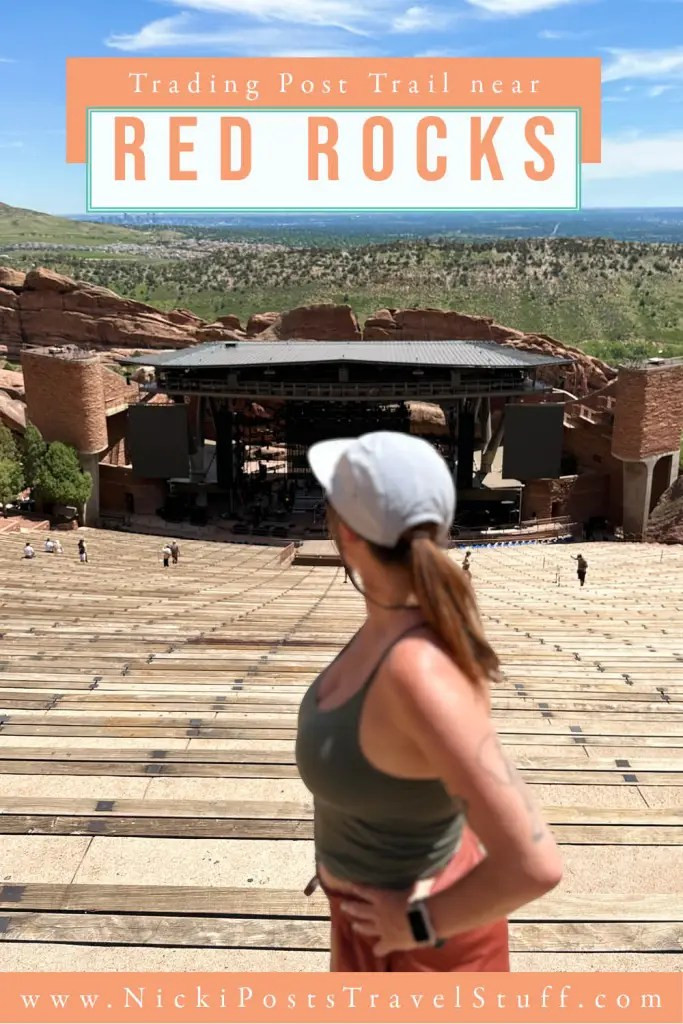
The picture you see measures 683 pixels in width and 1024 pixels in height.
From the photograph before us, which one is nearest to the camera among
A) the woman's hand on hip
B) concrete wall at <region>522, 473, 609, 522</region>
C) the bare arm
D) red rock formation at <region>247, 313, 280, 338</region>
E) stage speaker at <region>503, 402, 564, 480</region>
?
the bare arm

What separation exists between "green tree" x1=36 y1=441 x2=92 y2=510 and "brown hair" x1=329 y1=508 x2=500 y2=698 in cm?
3204

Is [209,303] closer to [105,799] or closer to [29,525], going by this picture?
[29,525]

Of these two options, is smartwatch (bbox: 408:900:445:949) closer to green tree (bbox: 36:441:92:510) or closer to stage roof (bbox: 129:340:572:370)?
green tree (bbox: 36:441:92:510)

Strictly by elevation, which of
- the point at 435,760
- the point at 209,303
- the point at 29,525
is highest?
the point at 209,303

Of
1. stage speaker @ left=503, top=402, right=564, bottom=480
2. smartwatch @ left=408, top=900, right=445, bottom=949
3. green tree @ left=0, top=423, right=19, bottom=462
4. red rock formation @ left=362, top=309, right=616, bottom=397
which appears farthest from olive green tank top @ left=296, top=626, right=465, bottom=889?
red rock formation @ left=362, top=309, right=616, bottom=397

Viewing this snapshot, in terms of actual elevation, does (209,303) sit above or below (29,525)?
above

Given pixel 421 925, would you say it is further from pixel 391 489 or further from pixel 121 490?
pixel 121 490

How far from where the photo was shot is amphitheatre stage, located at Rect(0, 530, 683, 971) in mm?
3066

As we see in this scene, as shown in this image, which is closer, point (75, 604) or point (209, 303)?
point (75, 604)

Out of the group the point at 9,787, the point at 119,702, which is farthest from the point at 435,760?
the point at 119,702

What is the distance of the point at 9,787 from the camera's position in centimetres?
414

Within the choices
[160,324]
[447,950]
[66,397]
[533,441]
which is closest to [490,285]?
[160,324]

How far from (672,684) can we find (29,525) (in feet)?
89.3

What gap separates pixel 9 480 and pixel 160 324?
28.7 metres
